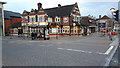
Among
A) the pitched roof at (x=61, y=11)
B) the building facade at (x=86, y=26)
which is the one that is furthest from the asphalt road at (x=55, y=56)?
the building facade at (x=86, y=26)

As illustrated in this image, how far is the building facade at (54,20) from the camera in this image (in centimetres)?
3262

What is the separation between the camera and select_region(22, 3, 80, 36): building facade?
107 ft

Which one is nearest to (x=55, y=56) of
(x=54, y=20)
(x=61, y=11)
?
(x=54, y=20)

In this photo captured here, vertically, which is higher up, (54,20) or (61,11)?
(61,11)

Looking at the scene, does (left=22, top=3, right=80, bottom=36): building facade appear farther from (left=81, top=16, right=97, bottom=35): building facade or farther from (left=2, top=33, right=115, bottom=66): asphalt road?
(left=2, top=33, right=115, bottom=66): asphalt road

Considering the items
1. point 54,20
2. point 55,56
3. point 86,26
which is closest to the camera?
point 55,56

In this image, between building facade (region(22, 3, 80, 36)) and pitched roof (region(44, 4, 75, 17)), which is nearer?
building facade (region(22, 3, 80, 36))

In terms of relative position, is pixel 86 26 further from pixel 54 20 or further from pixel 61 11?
pixel 54 20

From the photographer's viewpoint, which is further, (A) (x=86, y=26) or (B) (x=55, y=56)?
(A) (x=86, y=26)

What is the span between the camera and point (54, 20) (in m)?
35.0

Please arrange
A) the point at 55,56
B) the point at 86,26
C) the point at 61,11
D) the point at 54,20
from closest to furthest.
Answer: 1. the point at 55,56
2. the point at 54,20
3. the point at 61,11
4. the point at 86,26

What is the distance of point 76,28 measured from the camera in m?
32.5

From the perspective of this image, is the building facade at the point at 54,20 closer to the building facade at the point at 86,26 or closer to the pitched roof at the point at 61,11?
the pitched roof at the point at 61,11

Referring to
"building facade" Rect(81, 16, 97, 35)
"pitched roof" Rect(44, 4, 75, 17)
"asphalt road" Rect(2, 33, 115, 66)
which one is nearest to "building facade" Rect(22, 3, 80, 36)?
"pitched roof" Rect(44, 4, 75, 17)
